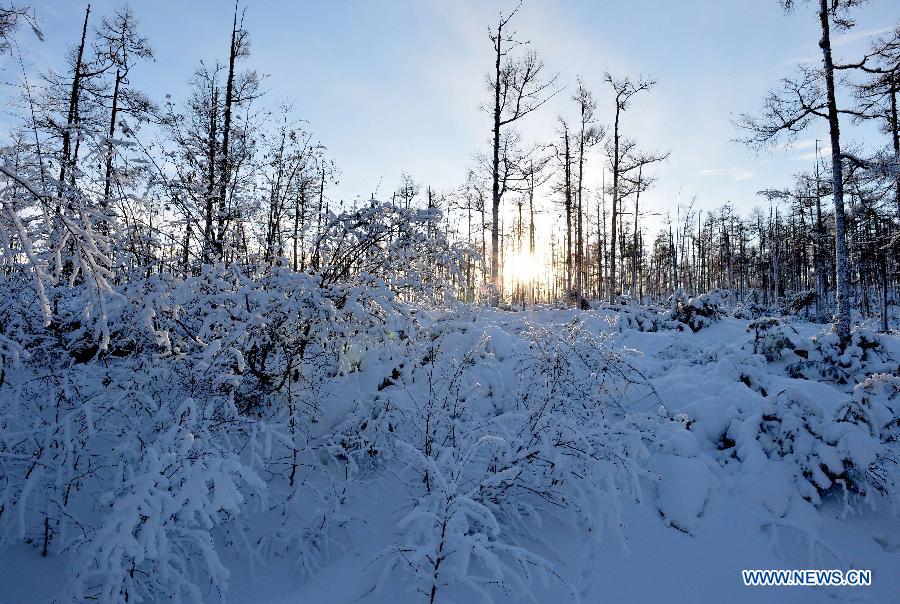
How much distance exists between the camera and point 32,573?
3.29 meters

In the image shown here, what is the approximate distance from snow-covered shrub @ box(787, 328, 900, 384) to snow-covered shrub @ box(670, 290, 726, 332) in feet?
11.8

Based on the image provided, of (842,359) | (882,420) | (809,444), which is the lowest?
(809,444)

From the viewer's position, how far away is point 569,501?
381cm

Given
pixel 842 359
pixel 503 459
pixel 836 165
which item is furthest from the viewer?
pixel 836 165

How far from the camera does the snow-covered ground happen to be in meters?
3.21

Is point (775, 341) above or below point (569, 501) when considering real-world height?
above

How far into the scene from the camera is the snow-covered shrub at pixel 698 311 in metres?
11.0

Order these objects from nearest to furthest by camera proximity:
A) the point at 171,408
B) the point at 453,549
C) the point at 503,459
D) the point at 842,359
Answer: the point at 453,549 < the point at 503,459 < the point at 171,408 < the point at 842,359

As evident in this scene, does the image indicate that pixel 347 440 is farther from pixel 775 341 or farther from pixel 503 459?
pixel 775 341

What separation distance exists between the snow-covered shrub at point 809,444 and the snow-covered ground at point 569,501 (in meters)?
0.02

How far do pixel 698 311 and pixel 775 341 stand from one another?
383 centimetres

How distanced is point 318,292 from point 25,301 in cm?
295

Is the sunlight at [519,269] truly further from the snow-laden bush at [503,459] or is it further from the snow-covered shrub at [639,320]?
the snow-laden bush at [503,459]

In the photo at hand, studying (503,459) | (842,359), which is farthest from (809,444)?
(842,359)
